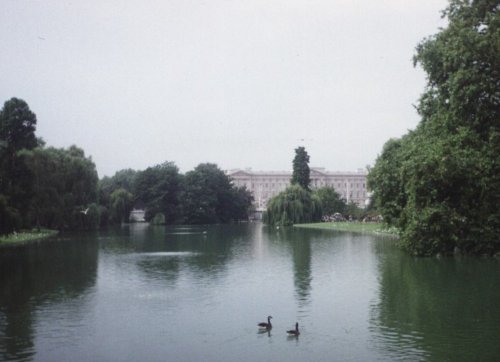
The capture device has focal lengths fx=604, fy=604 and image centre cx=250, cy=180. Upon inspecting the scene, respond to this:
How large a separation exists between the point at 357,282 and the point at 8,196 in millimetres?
27338

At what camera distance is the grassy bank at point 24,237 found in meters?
44.0

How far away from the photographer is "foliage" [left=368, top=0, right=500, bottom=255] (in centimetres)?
2902

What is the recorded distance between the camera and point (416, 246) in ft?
105

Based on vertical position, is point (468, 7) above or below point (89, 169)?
above

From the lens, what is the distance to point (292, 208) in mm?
82500

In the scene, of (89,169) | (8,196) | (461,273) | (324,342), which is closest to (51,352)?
(324,342)

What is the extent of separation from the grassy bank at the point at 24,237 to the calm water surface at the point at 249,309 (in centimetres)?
1332

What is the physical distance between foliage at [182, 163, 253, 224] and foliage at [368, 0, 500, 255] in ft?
240

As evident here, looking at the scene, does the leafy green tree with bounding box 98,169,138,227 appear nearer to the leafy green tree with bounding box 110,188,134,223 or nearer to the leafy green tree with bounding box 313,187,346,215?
the leafy green tree with bounding box 110,188,134,223

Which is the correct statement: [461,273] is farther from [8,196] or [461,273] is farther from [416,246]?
[8,196]

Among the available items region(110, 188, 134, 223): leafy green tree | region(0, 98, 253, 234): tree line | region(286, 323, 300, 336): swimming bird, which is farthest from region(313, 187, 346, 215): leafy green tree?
region(286, 323, 300, 336): swimming bird

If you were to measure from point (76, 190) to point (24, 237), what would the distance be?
13773 mm

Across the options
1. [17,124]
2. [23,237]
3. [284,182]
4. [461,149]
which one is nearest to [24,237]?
[23,237]

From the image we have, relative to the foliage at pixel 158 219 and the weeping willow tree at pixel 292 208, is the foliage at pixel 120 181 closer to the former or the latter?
the foliage at pixel 158 219
